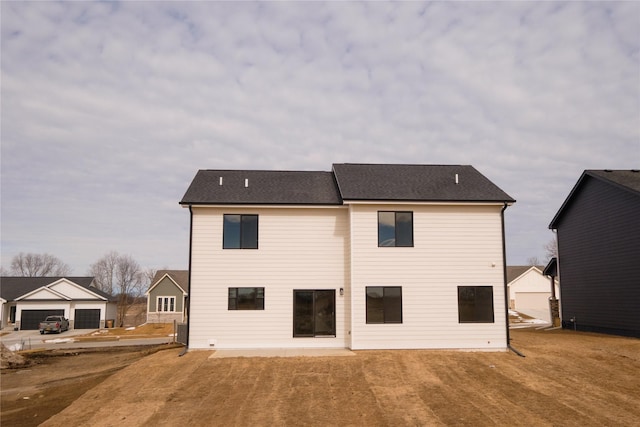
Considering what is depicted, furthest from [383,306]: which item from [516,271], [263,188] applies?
[516,271]

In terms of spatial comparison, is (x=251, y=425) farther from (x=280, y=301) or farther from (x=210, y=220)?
(x=210, y=220)

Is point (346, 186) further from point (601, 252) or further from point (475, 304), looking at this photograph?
point (601, 252)

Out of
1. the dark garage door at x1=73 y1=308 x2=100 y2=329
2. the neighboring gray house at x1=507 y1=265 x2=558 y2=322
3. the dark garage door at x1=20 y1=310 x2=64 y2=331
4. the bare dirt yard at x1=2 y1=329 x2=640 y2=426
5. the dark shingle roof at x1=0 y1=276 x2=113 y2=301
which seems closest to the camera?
the bare dirt yard at x1=2 y1=329 x2=640 y2=426

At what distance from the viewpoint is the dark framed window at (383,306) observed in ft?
58.5

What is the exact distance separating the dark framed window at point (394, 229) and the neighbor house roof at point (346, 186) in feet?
2.46

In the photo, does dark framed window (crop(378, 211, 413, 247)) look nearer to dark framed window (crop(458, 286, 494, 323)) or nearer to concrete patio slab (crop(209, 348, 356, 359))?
dark framed window (crop(458, 286, 494, 323))

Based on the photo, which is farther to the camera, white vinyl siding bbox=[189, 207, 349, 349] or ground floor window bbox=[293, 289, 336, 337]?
ground floor window bbox=[293, 289, 336, 337]

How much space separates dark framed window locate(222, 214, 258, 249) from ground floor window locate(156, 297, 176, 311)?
104ft

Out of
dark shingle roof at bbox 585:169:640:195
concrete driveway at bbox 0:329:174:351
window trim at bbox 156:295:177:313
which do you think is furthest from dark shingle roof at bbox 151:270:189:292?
dark shingle roof at bbox 585:169:640:195

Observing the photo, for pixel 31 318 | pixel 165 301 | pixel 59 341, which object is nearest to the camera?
pixel 59 341

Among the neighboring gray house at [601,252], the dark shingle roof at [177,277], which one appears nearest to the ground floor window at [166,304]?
the dark shingle roof at [177,277]

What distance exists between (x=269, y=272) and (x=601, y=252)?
15.8 meters

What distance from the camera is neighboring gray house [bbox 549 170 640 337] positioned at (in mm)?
20828

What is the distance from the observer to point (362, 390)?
1306cm
